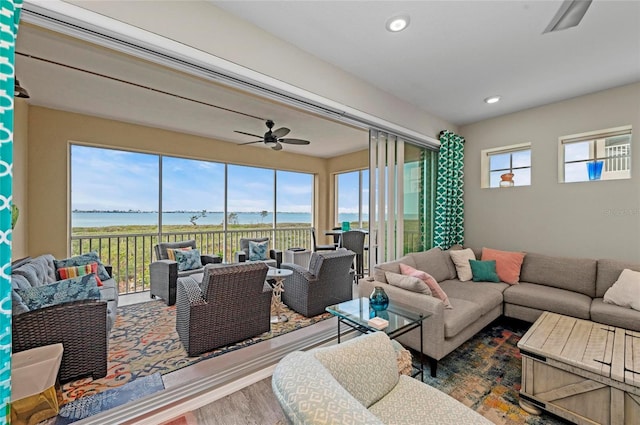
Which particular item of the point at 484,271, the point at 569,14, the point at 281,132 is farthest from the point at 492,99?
the point at 281,132

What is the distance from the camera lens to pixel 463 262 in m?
3.50

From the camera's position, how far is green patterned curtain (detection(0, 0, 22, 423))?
94 cm

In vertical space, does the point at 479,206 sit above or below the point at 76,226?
above

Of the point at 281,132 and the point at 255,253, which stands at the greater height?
the point at 281,132

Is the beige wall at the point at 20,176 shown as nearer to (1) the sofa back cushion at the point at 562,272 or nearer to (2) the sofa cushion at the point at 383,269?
(2) the sofa cushion at the point at 383,269

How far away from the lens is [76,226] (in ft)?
13.9

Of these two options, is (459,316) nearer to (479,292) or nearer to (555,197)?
A: (479,292)

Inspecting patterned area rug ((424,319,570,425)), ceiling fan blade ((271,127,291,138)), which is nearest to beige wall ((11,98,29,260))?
ceiling fan blade ((271,127,291,138))

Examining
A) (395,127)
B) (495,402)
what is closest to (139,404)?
(495,402)

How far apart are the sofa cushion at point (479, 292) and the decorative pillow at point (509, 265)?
Answer: 12cm

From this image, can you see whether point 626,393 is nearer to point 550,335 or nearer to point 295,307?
point 550,335

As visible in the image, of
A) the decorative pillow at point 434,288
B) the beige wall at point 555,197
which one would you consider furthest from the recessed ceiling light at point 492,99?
the decorative pillow at point 434,288

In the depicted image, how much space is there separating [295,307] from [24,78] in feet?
13.9

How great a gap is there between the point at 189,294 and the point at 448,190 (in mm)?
3677
